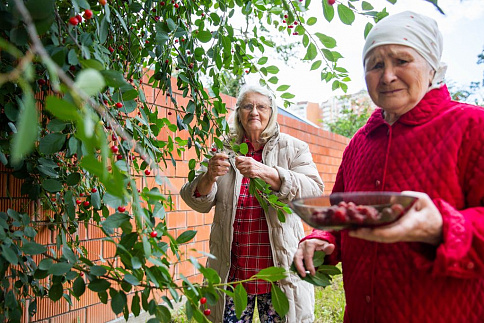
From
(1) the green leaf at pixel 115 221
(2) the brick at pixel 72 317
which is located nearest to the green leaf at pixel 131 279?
(1) the green leaf at pixel 115 221

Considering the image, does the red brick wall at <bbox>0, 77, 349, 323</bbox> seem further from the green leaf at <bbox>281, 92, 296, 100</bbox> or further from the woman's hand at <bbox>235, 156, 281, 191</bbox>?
the green leaf at <bbox>281, 92, 296, 100</bbox>

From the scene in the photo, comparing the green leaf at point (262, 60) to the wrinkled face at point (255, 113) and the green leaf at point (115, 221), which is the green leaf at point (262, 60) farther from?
the green leaf at point (115, 221)

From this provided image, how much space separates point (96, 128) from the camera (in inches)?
19.2

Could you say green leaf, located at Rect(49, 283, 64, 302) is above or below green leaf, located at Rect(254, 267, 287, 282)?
below

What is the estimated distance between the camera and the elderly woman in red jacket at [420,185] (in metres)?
0.76

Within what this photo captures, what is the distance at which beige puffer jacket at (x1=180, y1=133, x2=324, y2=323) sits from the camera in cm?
185

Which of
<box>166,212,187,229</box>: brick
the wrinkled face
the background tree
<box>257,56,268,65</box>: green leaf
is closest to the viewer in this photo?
the background tree

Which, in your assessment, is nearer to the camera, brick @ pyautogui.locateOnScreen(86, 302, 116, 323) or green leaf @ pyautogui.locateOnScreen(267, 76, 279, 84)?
green leaf @ pyautogui.locateOnScreen(267, 76, 279, 84)

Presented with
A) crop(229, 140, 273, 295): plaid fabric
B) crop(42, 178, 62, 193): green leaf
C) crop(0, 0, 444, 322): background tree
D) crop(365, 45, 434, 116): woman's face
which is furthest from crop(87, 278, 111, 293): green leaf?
crop(229, 140, 273, 295): plaid fabric

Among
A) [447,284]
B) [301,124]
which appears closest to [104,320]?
[447,284]

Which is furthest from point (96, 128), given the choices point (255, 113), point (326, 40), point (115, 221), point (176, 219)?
point (176, 219)

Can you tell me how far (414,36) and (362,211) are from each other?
0.46m

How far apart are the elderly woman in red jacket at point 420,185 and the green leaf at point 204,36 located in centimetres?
72

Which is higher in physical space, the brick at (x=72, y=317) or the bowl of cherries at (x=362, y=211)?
the bowl of cherries at (x=362, y=211)
